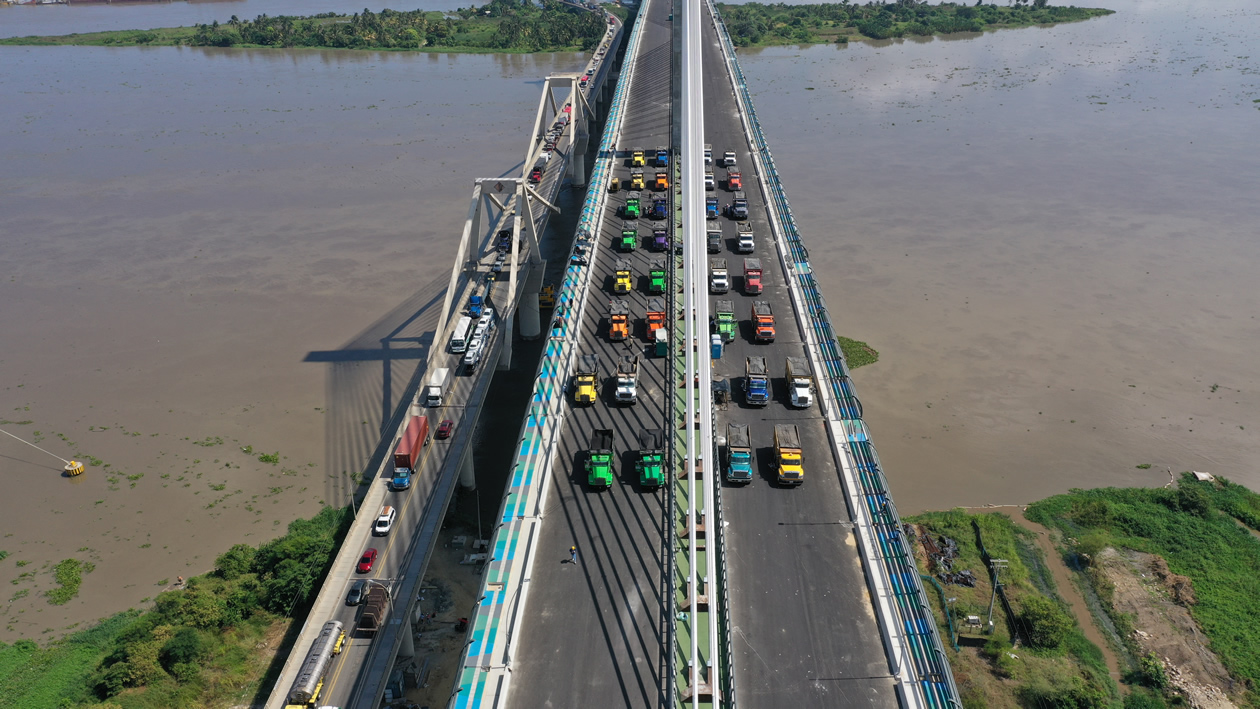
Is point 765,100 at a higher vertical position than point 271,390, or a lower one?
higher

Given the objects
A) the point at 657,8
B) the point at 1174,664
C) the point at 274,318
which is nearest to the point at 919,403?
the point at 1174,664

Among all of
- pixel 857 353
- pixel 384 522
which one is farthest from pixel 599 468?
pixel 857 353

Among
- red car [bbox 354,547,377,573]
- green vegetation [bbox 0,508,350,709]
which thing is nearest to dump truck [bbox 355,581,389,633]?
red car [bbox 354,547,377,573]

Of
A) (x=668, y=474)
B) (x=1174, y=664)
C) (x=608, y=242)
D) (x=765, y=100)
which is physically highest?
(x=765, y=100)

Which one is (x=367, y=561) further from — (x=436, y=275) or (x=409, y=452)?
(x=436, y=275)

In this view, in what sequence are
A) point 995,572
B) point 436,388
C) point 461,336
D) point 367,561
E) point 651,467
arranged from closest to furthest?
point 367,561 → point 651,467 → point 995,572 → point 436,388 → point 461,336

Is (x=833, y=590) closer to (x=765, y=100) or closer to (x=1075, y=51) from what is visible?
(x=765, y=100)

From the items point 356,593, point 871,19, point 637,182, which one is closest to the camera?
point 356,593
